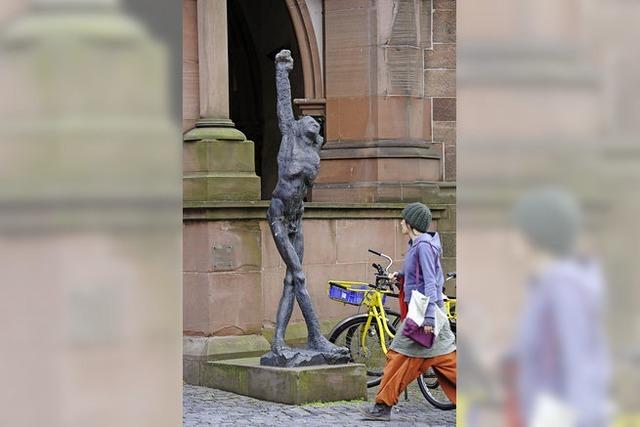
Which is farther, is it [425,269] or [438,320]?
[425,269]

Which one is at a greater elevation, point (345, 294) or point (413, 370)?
point (345, 294)

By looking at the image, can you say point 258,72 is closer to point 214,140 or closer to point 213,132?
point 213,132

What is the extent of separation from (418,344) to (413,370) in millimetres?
204

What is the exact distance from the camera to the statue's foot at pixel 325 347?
9219 millimetres

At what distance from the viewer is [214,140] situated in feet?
37.8

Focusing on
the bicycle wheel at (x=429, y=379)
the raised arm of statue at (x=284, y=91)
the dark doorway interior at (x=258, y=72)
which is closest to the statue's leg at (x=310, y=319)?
the bicycle wheel at (x=429, y=379)

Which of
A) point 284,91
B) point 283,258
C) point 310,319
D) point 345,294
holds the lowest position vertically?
point 310,319
